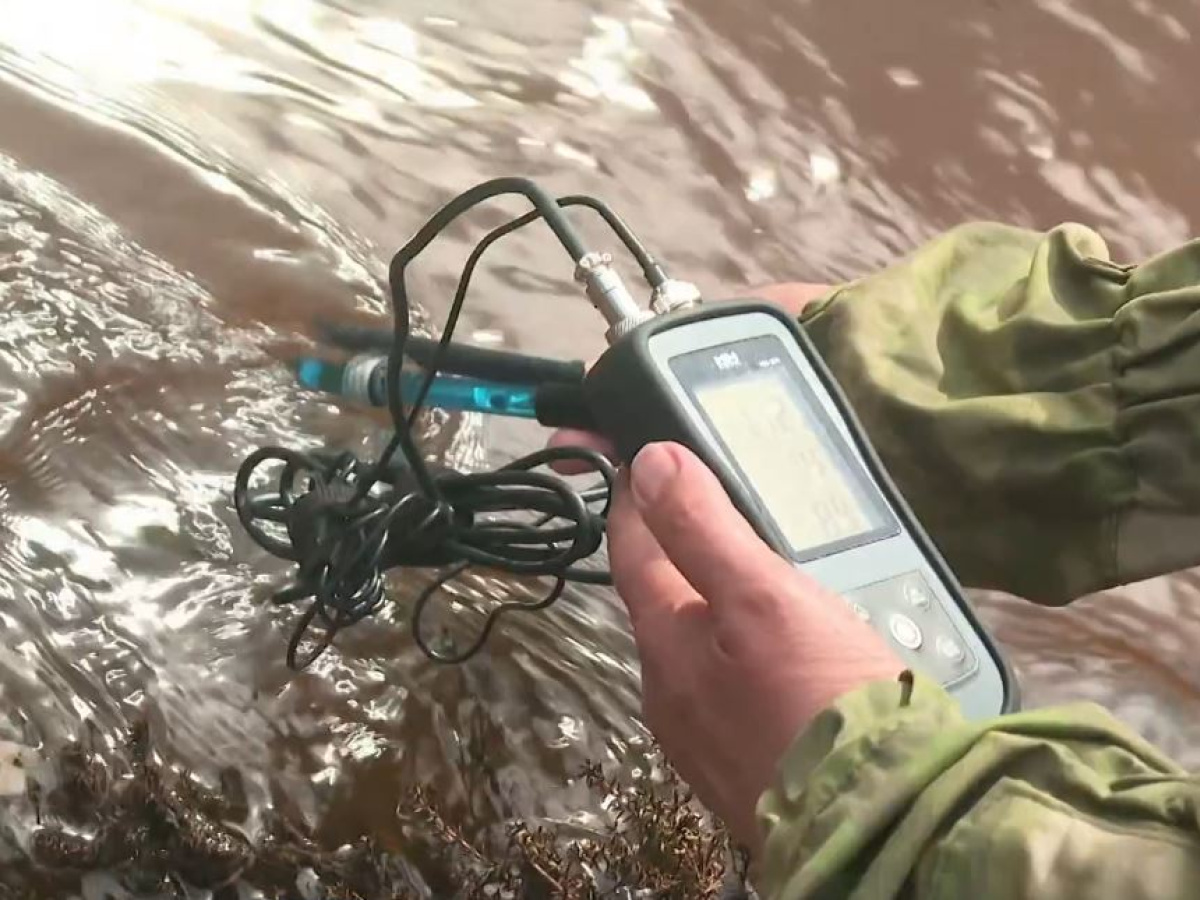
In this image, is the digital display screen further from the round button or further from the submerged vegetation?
the submerged vegetation

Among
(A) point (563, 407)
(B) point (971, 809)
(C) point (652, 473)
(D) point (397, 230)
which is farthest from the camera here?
(D) point (397, 230)

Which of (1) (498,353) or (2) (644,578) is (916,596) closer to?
(2) (644,578)

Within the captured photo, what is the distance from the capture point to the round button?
22.0 inches

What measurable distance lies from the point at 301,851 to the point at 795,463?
0.28m

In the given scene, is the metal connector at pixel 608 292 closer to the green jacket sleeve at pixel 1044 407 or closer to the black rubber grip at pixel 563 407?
the black rubber grip at pixel 563 407

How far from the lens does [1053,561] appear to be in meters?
0.66

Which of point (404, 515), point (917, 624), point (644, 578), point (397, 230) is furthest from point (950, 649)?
point (397, 230)

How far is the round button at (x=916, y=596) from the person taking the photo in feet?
1.84

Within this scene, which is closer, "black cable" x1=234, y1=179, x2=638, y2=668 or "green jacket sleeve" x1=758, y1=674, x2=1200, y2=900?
"green jacket sleeve" x1=758, y1=674, x2=1200, y2=900

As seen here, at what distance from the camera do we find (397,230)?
951mm

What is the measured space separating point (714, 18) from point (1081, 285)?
59 centimetres

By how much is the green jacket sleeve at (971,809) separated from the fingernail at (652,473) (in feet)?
0.35

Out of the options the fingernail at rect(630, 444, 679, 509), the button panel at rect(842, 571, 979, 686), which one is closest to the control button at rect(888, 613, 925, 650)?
the button panel at rect(842, 571, 979, 686)

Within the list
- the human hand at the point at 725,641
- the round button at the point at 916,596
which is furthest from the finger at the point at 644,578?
the round button at the point at 916,596
